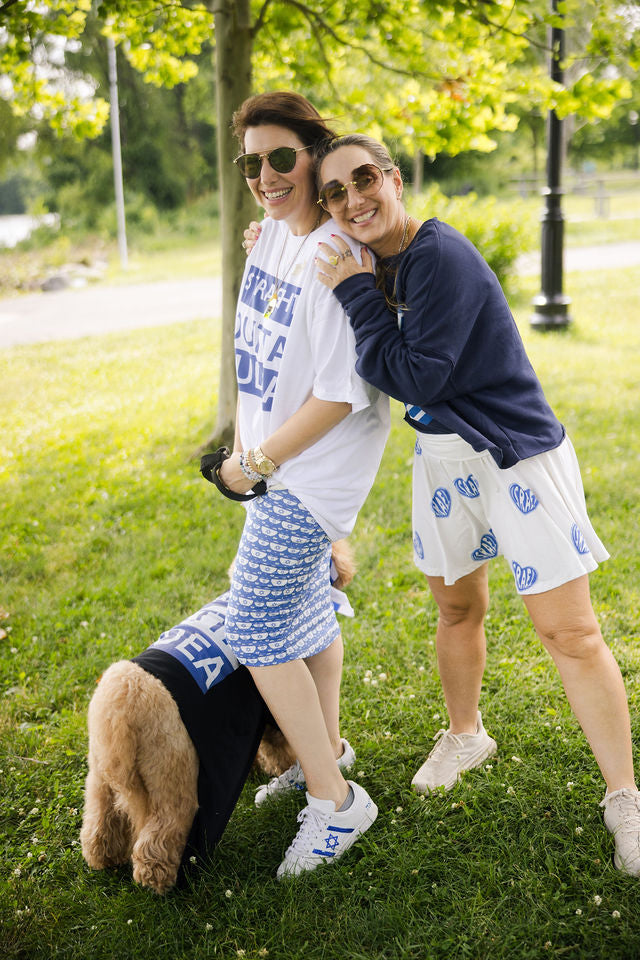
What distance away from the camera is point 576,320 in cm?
1002

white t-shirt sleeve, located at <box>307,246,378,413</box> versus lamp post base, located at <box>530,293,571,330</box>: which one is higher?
white t-shirt sleeve, located at <box>307,246,378,413</box>

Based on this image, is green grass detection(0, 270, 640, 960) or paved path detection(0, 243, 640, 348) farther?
paved path detection(0, 243, 640, 348)

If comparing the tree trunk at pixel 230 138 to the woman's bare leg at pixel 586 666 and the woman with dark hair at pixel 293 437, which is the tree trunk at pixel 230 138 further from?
the woman's bare leg at pixel 586 666

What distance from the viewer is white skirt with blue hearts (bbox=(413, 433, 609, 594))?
2334mm

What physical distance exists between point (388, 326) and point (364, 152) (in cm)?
50

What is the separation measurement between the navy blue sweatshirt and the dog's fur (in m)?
1.17

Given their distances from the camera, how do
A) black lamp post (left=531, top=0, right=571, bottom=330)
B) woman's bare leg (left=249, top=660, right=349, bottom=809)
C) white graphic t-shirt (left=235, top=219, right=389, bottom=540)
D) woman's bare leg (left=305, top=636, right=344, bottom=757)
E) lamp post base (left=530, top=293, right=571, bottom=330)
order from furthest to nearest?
lamp post base (left=530, top=293, right=571, bottom=330) < black lamp post (left=531, top=0, right=571, bottom=330) < woman's bare leg (left=305, top=636, right=344, bottom=757) < woman's bare leg (left=249, top=660, right=349, bottom=809) < white graphic t-shirt (left=235, top=219, right=389, bottom=540)

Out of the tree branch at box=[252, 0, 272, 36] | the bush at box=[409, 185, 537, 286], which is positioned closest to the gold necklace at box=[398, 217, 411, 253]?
the tree branch at box=[252, 0, 272, 36]

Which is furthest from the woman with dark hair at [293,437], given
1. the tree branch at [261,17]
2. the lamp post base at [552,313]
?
the lamp post base at [552,313]

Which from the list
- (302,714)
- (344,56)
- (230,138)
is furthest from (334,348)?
(344,56)

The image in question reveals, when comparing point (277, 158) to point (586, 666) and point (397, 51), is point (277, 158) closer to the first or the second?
point (586, 666)

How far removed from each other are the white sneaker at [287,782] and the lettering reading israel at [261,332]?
4.53ft

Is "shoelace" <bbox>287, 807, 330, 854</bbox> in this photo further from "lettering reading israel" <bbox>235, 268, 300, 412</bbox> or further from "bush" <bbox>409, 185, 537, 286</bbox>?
"bush" <bbox>409, 185, 537, 286</bbox>

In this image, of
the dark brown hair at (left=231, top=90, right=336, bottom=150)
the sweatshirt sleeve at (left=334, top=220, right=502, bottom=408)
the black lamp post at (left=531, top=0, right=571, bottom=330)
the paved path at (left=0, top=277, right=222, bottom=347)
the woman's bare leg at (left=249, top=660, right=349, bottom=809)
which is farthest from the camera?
the paved path at (left=0, top=277, right=222, bottom=347)
